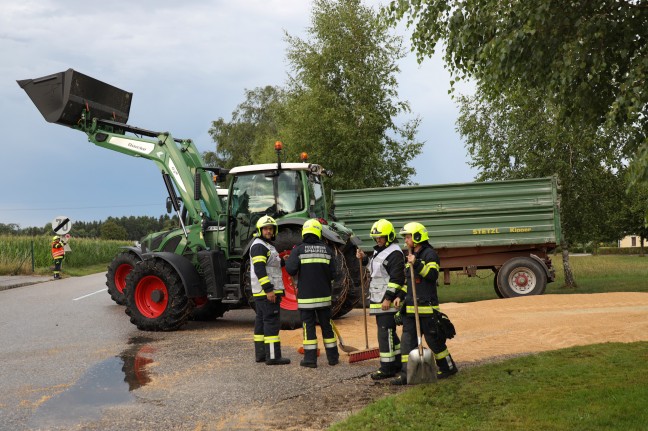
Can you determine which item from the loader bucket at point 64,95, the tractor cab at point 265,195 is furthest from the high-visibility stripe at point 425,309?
the loader bucket at point 64,95

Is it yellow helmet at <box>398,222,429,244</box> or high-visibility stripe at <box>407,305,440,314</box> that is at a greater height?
yellow helmet at <box>398,222,429,244</box>

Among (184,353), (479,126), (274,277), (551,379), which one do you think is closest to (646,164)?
(551,379)

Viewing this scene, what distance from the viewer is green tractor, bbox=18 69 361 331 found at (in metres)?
11.9

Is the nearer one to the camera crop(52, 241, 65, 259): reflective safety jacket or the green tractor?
the green tractor

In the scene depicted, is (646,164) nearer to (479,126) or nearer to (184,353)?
(184,353)

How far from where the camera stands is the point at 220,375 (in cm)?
815

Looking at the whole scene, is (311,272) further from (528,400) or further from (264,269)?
(528,400)

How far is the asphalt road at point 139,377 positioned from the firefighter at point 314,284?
1.27 feet

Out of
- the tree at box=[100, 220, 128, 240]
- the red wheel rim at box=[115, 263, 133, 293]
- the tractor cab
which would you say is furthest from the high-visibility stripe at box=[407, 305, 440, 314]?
the tree at box=[100, 220, 128, 240]

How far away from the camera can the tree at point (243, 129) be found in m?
57.0

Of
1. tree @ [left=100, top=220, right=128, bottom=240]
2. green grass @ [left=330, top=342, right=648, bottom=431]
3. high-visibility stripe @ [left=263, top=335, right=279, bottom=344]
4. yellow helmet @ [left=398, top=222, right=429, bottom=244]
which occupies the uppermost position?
tree @ [left=100, top=220, right=128, bottom=240]

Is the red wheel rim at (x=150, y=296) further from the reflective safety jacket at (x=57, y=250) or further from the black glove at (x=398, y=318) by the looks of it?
the reflective safety jacket at (x=57, y=250)

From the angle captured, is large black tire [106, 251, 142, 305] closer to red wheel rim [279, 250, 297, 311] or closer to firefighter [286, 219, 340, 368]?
red wheel rim [279, 250, 297, 311]

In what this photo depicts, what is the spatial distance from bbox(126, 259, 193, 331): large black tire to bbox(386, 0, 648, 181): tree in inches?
228
